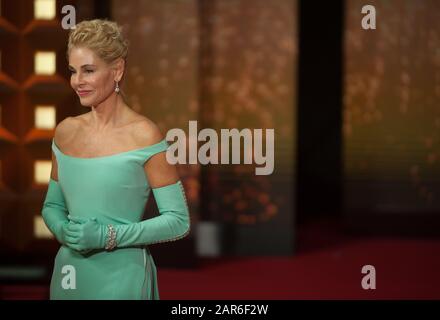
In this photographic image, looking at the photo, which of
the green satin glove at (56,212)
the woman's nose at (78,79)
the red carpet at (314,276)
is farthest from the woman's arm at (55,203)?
the red carpet at (314,276)

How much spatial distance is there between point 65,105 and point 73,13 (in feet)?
1.78

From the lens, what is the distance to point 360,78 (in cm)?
562

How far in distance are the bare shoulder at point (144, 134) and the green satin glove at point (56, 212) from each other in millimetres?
226

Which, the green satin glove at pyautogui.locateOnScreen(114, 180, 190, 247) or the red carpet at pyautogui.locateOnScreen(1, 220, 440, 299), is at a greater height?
the green satin glove at pyautogui.locateOnScreen(114, 180, 190, 247)

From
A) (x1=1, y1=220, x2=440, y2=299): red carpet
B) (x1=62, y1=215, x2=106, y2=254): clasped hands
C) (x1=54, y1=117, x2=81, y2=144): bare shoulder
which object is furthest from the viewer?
(x1=1, y1=220, x2=440, y2=299): red carpet

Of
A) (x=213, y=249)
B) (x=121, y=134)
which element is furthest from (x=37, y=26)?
(x=213, y=249)

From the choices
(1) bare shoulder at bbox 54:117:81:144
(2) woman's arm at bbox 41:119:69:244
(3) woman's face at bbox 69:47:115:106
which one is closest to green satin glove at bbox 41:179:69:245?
(2) woman's arm at bbox 41:119:69:244

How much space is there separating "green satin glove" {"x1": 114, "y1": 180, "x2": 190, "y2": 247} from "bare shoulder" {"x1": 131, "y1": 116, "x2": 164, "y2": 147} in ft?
0.36

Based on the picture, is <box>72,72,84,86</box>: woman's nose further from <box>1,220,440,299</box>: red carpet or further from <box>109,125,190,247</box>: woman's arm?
<box>1,220,440,299</box>: red carpet

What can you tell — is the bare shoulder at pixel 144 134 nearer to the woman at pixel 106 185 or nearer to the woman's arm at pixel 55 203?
the woman at pixel 106 185

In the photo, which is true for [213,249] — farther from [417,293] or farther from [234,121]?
[417,293]

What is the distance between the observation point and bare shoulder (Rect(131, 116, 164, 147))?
177 centimetres

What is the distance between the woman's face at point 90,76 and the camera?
5.86 feet

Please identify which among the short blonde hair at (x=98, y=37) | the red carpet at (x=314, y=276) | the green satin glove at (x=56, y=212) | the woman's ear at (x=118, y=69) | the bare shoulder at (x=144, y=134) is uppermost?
the short blonde hair at (x=98, y=37)
